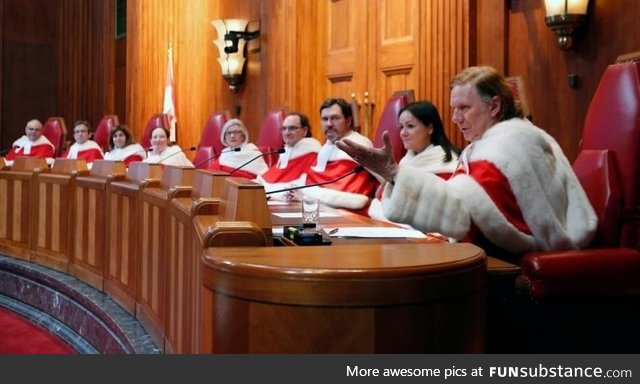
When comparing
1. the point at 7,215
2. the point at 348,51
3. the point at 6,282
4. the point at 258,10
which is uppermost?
the point at 258,10

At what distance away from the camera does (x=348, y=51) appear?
5.72 m

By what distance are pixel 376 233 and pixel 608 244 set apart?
65 cm

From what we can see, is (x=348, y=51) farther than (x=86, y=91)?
No

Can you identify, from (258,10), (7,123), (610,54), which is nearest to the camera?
(610,54)

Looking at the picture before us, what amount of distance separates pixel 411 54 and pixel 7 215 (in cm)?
271

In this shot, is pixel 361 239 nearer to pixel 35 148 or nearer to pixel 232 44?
pixel 232 44

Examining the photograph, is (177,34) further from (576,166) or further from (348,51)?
(576,166)

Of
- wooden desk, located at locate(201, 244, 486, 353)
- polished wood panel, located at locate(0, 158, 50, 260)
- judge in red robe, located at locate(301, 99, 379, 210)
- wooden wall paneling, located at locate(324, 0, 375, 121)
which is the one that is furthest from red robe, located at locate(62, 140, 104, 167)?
wooden desk, located at locate(201, 244, 486, 353)

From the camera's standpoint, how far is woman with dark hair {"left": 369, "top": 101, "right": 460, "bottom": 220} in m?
3.15

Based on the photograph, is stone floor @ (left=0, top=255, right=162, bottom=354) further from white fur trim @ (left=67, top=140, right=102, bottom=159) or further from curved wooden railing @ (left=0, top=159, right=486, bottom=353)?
white fur trim @ (left=67, top=140, right=102, bottom=159)

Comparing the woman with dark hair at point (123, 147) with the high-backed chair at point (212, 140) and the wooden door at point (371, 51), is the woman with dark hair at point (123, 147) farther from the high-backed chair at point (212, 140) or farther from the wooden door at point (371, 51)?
the wooden door at point (371, 51)

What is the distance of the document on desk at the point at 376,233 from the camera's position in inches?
75.4

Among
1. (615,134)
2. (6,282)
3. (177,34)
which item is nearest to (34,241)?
(6,282)

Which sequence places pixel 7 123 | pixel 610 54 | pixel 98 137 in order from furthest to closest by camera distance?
pixel 7 123
pixel 98 137
pixel 610 54
